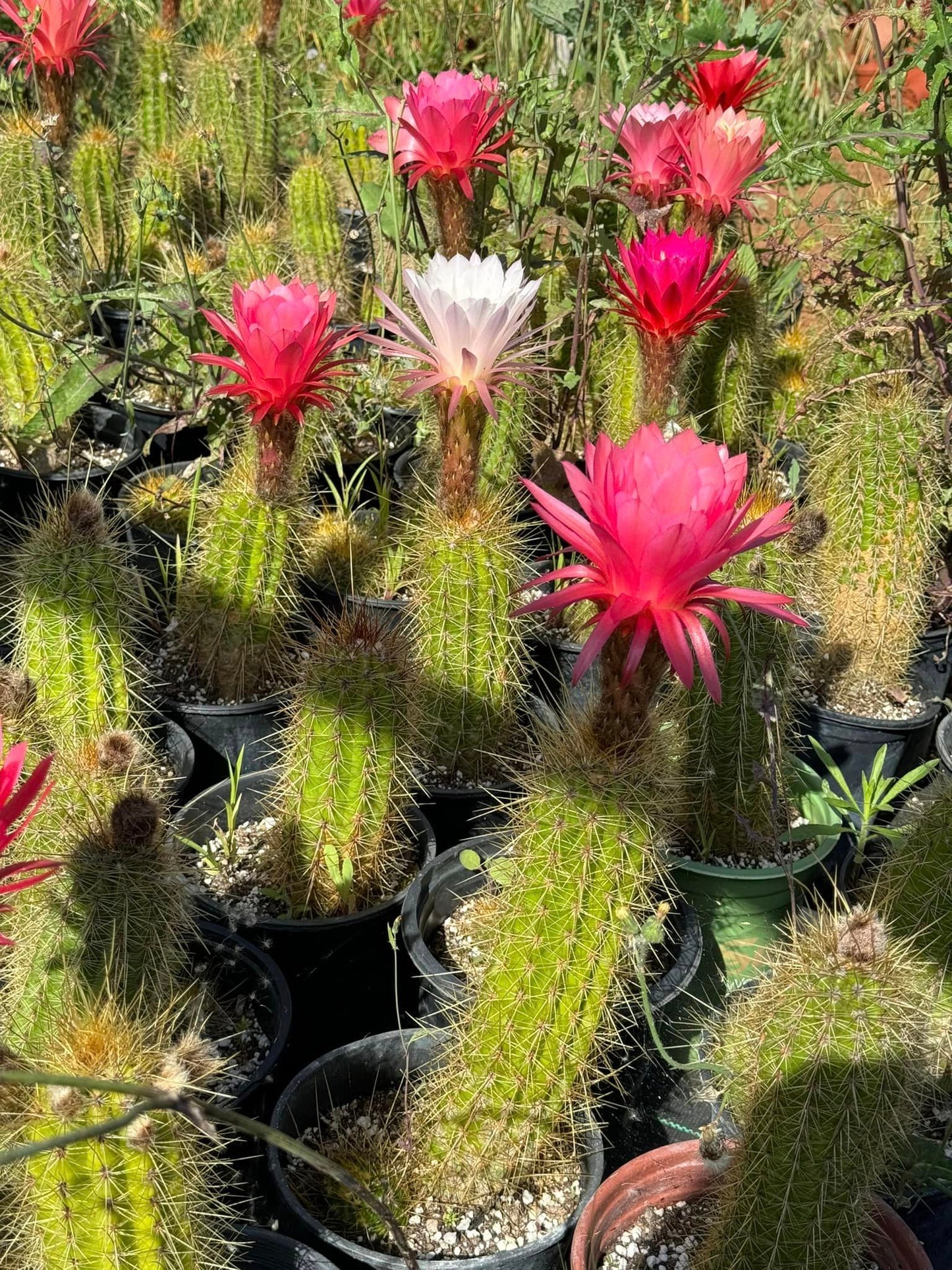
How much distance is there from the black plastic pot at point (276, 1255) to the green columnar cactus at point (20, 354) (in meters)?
1.88

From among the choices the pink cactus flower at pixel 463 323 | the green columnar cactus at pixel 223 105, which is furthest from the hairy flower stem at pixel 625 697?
the green columnar cactus at pixel 223 105

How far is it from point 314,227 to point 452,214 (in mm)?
1214

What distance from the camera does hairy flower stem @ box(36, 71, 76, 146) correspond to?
111 inches

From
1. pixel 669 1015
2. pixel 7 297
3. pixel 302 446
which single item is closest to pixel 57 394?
pixel 7 297

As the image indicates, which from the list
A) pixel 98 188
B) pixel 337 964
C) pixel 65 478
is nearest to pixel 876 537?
pixel 337 964

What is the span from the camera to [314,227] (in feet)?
10.9

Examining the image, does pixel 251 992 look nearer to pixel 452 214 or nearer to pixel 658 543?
pixel 658 543

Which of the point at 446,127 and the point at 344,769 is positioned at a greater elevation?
the point at 446,127

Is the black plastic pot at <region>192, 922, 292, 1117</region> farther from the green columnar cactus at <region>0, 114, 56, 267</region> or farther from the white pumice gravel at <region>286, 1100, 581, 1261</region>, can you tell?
the green columnar cactus at <region>0, 114, 56, 267</region>

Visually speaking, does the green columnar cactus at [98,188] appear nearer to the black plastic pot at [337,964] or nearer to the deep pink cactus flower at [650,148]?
the deep pink cactus flower at [650,148]

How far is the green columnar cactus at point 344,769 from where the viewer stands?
5.49 feet

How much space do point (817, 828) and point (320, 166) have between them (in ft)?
8.25

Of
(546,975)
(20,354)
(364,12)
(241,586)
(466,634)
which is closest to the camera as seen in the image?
(546,975)

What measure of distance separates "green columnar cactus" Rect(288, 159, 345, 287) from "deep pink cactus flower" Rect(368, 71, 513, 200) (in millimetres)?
1086
